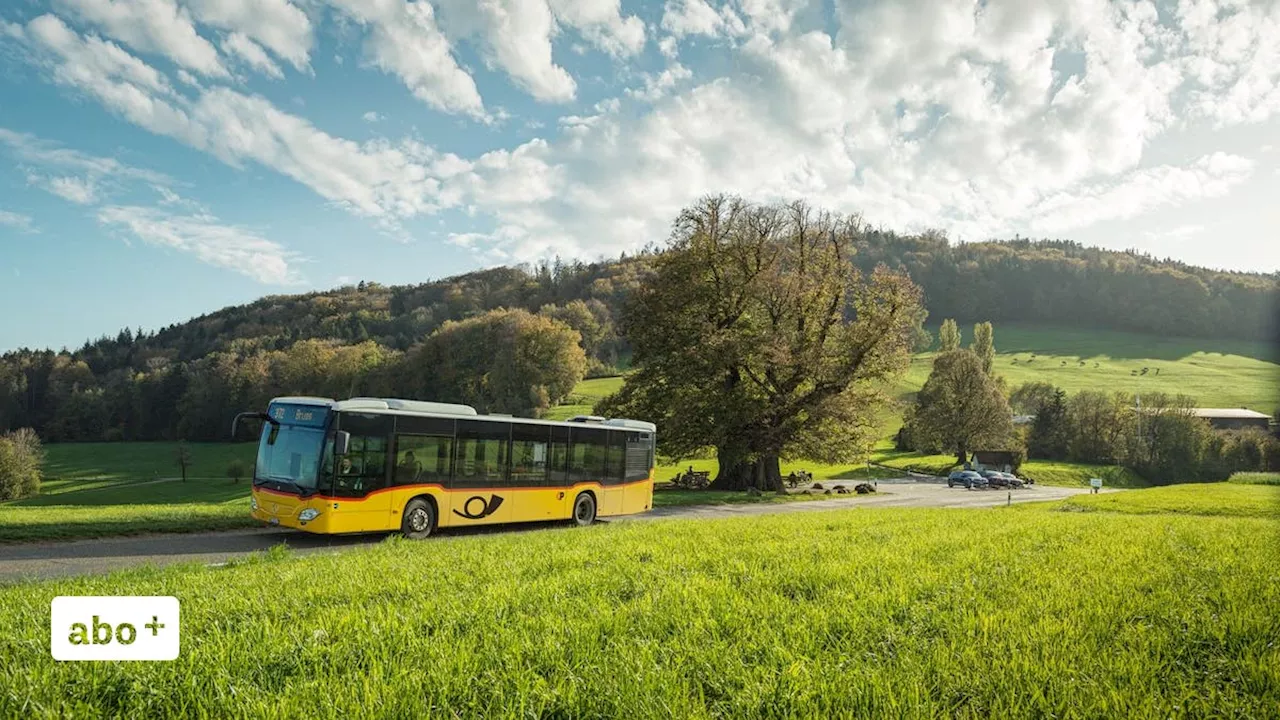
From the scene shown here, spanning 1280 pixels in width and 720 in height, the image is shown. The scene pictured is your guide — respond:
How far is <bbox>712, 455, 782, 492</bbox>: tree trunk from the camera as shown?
3994 centimetres

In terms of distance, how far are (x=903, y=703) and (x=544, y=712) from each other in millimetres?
1922

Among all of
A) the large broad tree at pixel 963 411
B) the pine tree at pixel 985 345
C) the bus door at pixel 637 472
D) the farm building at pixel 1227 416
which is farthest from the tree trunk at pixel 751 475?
the farm building at pixel 1227 416

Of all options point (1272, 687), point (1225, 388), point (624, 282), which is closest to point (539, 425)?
point (1272, 687)

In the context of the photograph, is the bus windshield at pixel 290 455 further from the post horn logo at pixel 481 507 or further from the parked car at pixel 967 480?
the parked car at pixel 967 480

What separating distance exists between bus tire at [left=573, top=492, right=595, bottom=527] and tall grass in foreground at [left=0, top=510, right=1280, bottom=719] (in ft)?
43.2

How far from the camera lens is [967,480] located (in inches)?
2354

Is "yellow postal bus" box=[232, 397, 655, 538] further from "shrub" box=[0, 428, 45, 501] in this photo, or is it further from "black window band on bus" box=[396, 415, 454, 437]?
"shrub" box=[0, 428, 45, 501]

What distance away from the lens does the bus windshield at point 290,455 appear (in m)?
16.0

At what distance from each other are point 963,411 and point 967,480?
22.6m

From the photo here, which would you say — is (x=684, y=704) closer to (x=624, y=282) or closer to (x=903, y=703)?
(x=903, y=703)

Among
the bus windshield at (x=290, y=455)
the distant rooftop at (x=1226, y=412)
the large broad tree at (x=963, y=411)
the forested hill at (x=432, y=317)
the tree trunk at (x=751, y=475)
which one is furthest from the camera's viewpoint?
the forested hill at (x=432, y=317)

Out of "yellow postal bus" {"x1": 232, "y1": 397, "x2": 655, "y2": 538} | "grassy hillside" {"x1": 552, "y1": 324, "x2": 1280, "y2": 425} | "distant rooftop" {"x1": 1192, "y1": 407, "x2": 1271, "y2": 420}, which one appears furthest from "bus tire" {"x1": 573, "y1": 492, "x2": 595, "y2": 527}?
"distant rooftop" {"x1": 1192, "y1": 407, "x2": 1271, "y2": 420}

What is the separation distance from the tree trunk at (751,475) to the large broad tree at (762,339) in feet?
0.27

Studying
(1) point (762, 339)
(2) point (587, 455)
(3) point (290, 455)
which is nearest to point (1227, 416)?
(1) point (762, 339)
